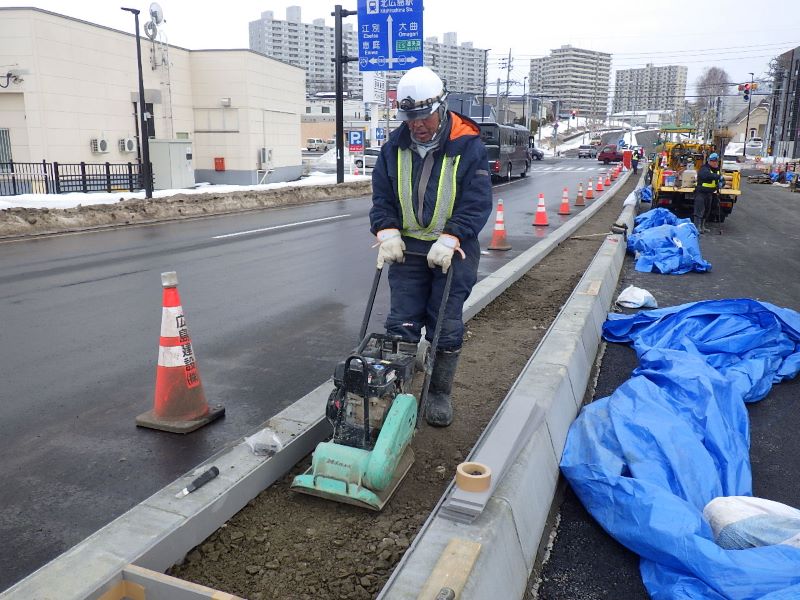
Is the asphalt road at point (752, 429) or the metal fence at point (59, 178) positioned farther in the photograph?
the metal fence at point (59, 178)

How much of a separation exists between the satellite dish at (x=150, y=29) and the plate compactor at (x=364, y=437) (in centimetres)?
2482

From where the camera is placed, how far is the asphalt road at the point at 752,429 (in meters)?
3.01

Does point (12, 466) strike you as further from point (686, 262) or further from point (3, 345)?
point (686, 262)

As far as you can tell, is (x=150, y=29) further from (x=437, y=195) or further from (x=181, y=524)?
(x=181, y=524)

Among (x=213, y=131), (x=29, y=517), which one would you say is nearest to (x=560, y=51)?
(x=213, y=131)

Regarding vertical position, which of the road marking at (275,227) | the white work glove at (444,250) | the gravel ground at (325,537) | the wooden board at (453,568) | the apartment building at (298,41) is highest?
the apartment building at (298,41)

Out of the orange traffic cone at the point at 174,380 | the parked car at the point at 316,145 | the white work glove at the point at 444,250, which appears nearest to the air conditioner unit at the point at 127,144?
the orange traffic cone at the point at 174,380

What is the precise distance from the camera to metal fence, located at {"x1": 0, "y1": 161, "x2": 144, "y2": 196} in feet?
70.0

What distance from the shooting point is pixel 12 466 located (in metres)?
3.78

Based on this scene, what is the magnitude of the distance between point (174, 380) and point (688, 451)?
316cm

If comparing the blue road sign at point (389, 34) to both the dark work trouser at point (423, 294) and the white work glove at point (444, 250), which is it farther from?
the white work glove at point (444, 250)

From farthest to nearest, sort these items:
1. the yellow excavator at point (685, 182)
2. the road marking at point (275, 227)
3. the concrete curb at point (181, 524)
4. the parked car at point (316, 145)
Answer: the parked car at point (316, 145), the yellow excavator at point (685, 182), the road marking at point (275, 227), the concrete curb at point (181, 524)

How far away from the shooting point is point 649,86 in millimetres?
127750

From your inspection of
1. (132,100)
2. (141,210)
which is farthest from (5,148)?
(141,210)
